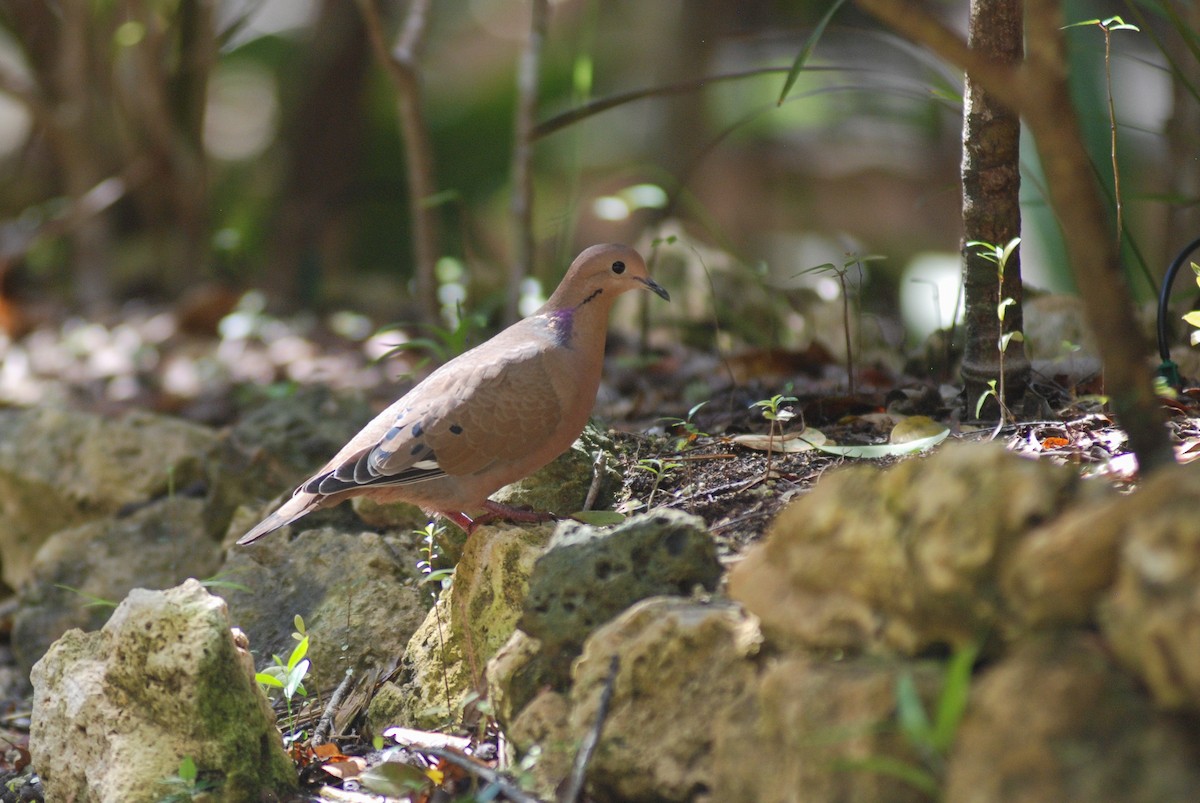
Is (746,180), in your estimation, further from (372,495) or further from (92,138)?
(372,495)

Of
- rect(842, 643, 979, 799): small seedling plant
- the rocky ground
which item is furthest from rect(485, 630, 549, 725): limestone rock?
rect(842, 643, 979, 799): small seedling plant

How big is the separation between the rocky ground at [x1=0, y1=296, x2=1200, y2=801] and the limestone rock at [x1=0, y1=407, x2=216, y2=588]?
0.02m

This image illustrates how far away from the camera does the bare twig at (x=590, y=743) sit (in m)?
1.97

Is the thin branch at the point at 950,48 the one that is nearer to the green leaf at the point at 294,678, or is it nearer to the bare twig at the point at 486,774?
the bare twig at the point at 486,774

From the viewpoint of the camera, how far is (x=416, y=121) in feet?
16.1

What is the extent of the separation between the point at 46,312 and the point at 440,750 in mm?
6233

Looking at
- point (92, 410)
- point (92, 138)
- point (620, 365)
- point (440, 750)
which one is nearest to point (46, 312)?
point (92, 138)

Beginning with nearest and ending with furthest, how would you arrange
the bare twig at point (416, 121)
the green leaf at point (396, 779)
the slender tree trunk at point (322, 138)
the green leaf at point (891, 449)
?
the green leaf at point (396, 779) → the green leaf at point (891, 449) → the bare twig at point (416, 121) → the slender tree trunk at point (322, 138)

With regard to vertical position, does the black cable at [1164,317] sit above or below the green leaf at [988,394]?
above

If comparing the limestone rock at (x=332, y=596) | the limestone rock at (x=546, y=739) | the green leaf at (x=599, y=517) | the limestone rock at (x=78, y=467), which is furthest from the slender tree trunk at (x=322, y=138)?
the limestone rock at (x=546, y=739)

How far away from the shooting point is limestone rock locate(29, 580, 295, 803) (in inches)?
98.3

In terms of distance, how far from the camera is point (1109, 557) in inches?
62.7

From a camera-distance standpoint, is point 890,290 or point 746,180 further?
point 746,180

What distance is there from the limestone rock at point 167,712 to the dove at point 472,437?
1.82ft
